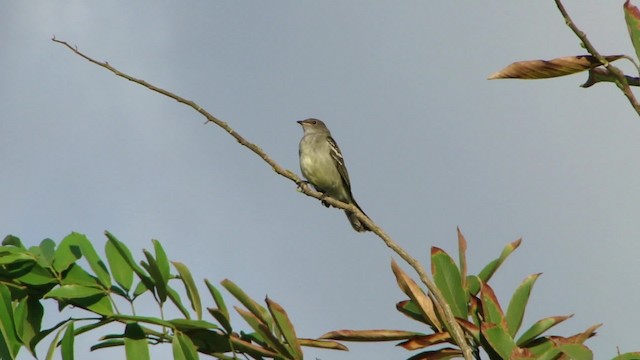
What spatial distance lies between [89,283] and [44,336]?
0.27 m

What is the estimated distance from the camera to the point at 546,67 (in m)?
2.86

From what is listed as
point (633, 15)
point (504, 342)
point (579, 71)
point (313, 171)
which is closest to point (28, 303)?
point (504, 342)

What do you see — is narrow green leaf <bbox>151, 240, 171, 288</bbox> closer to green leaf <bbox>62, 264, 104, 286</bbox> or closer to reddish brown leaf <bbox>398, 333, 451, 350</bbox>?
green leaf <bbox>62, 264, 104, 286</bbox>

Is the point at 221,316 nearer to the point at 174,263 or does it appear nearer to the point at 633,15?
the point at 174,263

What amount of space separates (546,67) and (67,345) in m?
1.96

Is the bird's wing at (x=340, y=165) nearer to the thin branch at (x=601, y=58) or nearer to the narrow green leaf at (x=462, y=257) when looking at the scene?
the narrow green leaf at (x=462, y=257)

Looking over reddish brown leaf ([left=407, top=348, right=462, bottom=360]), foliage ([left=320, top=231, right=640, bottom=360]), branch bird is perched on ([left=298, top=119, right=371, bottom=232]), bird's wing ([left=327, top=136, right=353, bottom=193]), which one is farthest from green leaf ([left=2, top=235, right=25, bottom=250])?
bird's wing ([left=327, top=136, right=353, bottom=193])

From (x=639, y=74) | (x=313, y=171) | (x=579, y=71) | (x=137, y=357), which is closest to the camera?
(x=639, y=74)

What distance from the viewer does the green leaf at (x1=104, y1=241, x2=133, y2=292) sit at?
3521 mm

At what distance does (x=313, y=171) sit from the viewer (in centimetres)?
1483

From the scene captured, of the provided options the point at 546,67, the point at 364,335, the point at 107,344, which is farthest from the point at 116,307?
the point at 546,67

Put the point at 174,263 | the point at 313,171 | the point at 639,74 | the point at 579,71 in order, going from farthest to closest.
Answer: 1. the point at 313,171
2. the point at 174,263
3. the point at 579,71
4. the point at 639,74

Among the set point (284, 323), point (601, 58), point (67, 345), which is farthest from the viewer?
point (284, 323)

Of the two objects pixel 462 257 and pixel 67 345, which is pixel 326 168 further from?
pixel 67 345
